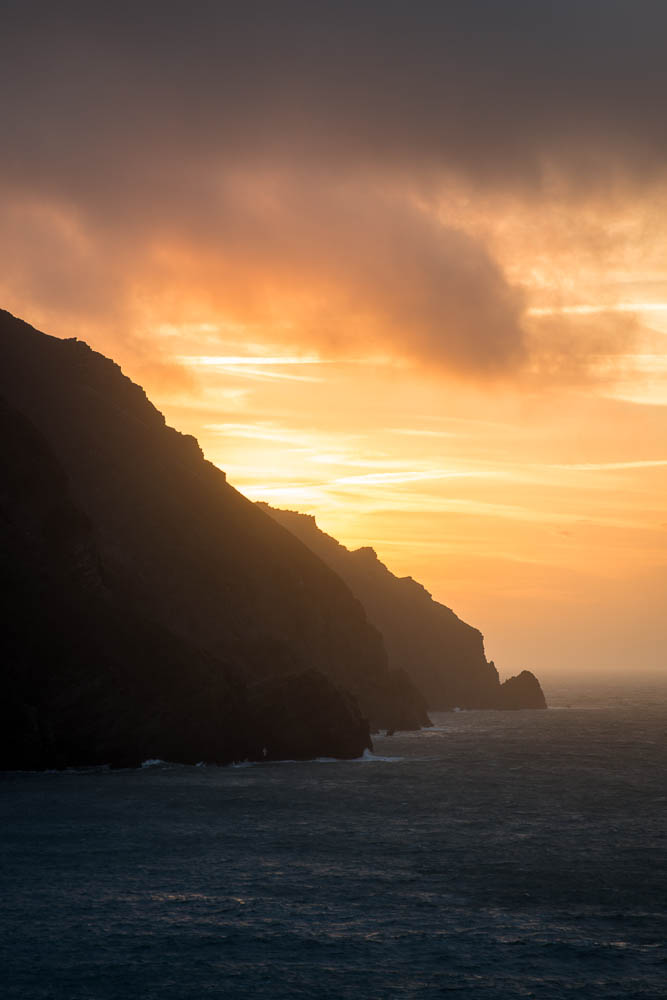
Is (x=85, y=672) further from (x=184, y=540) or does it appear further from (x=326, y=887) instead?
(x=326, y=887)

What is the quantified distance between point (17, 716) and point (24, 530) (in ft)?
62.3

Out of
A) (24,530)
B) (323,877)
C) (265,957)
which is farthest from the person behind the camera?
(24,530)

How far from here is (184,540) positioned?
140000mm

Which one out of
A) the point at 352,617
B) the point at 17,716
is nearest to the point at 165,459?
the point at 352,617

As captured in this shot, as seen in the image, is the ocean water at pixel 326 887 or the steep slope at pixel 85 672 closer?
the ocean water at pixel 326 887

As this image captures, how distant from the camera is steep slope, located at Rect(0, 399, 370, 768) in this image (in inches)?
3789

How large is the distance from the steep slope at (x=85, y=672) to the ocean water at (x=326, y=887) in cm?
576

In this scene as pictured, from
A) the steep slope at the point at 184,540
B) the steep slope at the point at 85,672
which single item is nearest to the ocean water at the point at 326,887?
the steep slope at the point at 85,672

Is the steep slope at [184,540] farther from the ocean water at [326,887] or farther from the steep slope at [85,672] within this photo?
the ocean water at [326,887]

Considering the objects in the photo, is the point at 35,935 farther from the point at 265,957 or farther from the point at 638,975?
the point at 638,975

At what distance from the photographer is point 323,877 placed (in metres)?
56.0

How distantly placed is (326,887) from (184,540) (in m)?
90.1

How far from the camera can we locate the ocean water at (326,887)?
39219 millimetres

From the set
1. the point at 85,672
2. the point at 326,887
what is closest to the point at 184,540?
the point at 85,672
